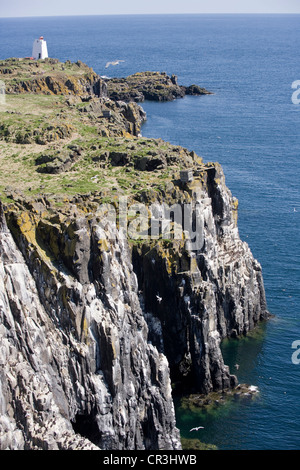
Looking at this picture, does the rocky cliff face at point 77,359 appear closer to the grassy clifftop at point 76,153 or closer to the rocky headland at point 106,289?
the rocky headland at point 106,289

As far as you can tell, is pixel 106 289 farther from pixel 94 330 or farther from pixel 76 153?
pixel 76 153

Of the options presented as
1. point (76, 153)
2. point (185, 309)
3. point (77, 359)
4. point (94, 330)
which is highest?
point (76, 153)

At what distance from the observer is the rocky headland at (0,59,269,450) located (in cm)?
7112

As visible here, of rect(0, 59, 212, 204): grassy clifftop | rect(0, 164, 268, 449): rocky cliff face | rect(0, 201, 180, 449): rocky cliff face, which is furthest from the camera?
rect(0, 59, 212, 204): grassy clifftop

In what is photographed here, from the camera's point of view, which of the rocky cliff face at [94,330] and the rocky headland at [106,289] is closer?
the rocky cliff face at [94,330]

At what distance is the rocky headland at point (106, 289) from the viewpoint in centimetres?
7112

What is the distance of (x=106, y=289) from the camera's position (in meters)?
79.6

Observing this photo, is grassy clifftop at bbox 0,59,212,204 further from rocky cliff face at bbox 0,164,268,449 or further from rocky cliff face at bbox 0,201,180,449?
rocky cliff face at bbox 0,201,180,449

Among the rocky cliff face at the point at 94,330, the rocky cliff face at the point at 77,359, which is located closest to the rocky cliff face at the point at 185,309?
the rocky cliff face at the point at 94,330

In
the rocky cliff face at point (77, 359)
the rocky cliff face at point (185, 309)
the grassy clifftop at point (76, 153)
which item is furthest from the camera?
the grassy clifftop at point (76, 153)

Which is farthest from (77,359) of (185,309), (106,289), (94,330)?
(185,309)

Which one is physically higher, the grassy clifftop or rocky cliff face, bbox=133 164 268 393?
the grassy clifftop

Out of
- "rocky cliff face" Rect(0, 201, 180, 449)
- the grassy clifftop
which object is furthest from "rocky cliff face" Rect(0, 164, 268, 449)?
the grassy clifftop
